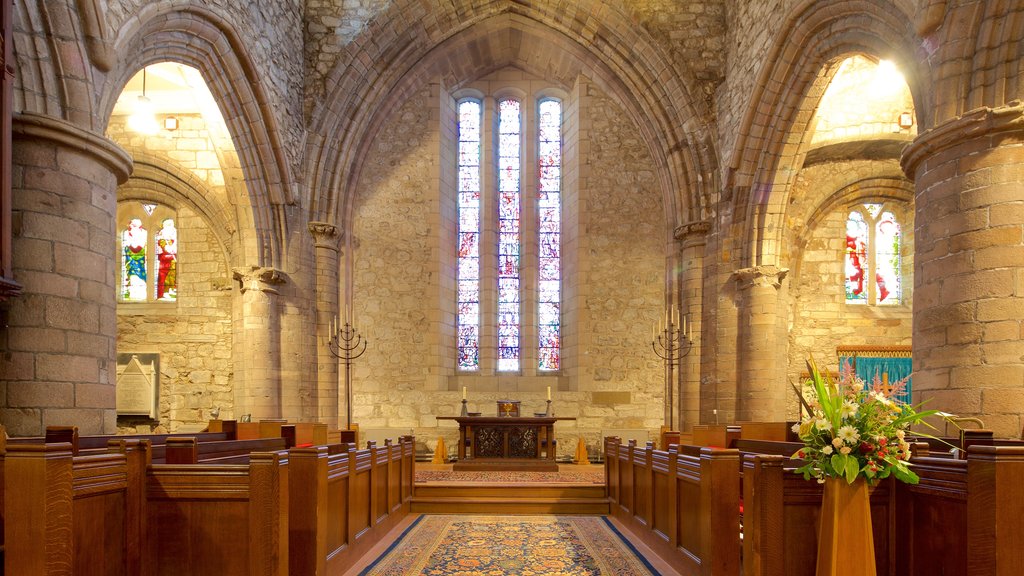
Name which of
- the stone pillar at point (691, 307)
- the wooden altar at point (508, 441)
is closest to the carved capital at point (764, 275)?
the stone pillar at point (691, 307)

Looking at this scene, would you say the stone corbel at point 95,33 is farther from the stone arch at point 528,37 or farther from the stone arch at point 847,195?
the stone arch at point 847,195

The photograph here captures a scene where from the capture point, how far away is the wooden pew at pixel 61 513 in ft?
8.89

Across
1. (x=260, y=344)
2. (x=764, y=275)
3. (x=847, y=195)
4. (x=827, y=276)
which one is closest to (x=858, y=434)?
(x=764, y=275)

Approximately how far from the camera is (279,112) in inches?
419

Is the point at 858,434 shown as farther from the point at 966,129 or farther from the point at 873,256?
the point at 873,256

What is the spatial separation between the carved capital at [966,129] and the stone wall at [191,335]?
1164cm

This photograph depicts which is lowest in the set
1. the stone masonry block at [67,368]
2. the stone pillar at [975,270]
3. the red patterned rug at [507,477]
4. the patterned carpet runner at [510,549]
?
the red patterned rug at [507,477]

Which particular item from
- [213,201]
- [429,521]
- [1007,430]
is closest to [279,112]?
[213,201]

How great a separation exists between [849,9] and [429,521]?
22.2ft

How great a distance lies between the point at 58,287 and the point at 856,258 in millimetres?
13125

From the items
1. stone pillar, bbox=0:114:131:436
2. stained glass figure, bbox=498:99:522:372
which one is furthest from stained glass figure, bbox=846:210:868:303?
stone pillar, bbox=0:114:131:436

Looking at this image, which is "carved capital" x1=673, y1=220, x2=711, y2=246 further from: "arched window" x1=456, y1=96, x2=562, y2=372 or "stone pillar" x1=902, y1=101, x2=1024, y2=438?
"stone pillar" x1=902, y1=101, x2=1024, y2=438

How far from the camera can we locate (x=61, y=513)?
2791 millimetres

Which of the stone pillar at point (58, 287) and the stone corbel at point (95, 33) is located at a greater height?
the stone corbel at point (95, 33)
